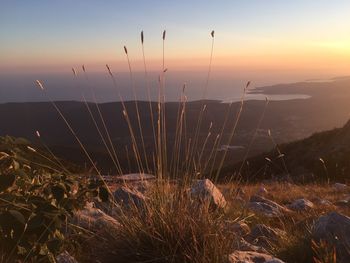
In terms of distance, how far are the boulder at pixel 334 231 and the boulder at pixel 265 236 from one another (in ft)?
1.10

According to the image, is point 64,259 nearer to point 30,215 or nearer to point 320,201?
point 30,215

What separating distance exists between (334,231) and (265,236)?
840 millimetres

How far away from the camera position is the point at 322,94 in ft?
356

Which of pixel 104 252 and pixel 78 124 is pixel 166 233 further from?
pixel 78 124

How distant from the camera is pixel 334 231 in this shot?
359cm

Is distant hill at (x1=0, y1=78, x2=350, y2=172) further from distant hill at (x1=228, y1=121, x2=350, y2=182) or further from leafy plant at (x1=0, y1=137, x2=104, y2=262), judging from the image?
leafy plant at (x1=0, y1=137, x2=104, y2=262)

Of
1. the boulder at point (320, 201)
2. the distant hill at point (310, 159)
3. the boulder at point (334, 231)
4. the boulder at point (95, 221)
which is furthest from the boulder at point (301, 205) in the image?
the distant hill at point (310, 159)

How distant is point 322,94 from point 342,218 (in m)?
111

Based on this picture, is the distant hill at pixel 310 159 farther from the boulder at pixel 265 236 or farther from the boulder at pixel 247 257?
the boulder at pixel 247 257

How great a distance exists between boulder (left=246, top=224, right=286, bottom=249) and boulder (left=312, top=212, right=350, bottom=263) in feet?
1.10

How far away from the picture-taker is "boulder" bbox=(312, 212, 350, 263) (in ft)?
11.2

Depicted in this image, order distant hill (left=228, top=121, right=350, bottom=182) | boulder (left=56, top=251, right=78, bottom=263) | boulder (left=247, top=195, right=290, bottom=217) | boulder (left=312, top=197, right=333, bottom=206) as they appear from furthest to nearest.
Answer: distant hill (left=228, top=121, right=350, bottom=182), boulder (left=312, top=197, right=333, bottom=206), boulder (left=247, top=195, right=290, bottom=217), boulder (left=56, top=251, right=78, bottom=263)

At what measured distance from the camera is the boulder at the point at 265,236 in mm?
3996

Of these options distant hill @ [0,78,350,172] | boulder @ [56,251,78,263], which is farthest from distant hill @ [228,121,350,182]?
distant hill @ [0,78,350,172]
